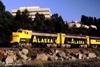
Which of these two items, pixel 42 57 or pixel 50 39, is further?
pixel 50 39

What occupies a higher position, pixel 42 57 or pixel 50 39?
pixel 50 39

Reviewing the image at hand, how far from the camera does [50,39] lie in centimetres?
5759

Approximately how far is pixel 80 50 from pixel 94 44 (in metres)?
15.3

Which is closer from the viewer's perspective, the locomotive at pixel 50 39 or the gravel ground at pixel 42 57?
the gravel ground at pixel 42 57

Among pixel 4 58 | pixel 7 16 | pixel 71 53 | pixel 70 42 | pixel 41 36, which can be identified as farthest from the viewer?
pixel 7 16

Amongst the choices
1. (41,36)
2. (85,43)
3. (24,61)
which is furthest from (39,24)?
(24,61)

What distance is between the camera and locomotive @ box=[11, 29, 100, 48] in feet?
168

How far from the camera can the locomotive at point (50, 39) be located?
51344mm

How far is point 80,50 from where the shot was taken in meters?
56.1

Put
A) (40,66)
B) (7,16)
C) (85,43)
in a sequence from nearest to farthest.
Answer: (40,66), (85,43), (7,16)

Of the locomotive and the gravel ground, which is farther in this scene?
the locomotive

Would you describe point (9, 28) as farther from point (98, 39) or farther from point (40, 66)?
point (40, 66)

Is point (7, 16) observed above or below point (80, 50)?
above

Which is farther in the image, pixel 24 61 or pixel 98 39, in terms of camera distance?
pixel 98 39
